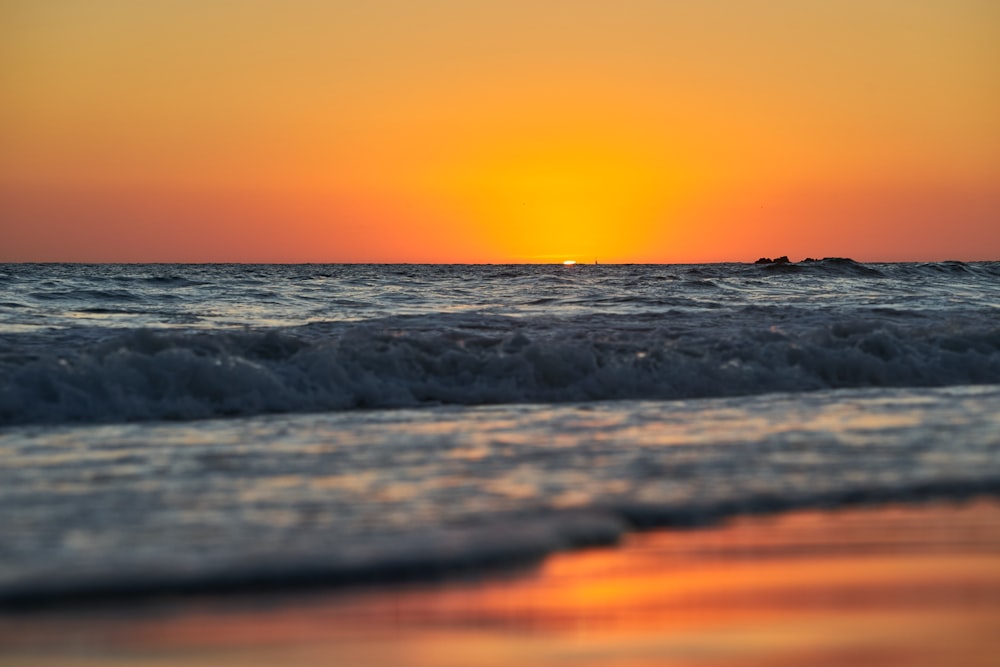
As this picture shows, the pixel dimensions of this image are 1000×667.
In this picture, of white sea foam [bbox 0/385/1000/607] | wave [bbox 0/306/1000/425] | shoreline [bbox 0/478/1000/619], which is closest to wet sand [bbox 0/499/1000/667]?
shoreline [bbox 0/478/1000/619]

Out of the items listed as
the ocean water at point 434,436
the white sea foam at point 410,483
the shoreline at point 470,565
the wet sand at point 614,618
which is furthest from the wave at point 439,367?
the wet sand at point 614,618

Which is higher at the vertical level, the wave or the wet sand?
the wave

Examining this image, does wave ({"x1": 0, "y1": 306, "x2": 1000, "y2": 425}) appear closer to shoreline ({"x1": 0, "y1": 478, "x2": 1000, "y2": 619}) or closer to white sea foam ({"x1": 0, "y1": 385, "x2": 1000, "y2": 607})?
white sea foam ({"x1": 0, "y1": 385, "x2": 1000, "y2": 607})

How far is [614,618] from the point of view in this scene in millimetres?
3826

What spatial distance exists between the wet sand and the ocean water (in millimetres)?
271

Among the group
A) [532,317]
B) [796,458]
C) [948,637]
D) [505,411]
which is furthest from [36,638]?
[532,317]

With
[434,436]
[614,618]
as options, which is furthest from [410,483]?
[614,618]

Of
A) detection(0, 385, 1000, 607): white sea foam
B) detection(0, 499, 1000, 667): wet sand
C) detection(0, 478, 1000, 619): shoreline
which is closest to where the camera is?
detection(0, 499, 1000, 667): wet sand

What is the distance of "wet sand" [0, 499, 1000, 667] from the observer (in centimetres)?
346

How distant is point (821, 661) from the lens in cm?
338

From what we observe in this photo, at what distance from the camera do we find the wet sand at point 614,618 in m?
3.46

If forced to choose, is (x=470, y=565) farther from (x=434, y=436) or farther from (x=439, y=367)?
(x=439, y=367)

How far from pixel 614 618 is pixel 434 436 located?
401 cm

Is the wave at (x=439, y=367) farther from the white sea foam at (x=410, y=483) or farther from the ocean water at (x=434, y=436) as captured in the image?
the white sea foam at (x=410, y=483)
